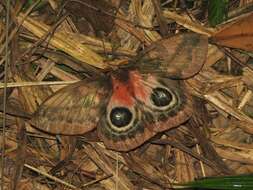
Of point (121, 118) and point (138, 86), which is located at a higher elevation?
point (138, 86)

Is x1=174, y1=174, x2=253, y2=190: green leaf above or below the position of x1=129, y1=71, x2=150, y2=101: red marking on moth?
below

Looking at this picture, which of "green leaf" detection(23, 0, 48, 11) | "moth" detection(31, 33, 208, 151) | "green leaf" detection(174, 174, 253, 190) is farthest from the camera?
"green leaf" detection(23, 0, 48, 11)

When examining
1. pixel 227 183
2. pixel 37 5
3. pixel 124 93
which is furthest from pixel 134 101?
pixel 37 5

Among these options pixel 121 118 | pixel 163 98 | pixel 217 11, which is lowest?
pixel 121 118

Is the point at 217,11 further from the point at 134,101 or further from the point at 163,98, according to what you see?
the point at 134,101

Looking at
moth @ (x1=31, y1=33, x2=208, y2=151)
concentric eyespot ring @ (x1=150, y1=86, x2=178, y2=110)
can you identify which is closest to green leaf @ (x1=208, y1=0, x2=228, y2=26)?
moth @ (x1=31, y1=33, x2=208, y2=151)

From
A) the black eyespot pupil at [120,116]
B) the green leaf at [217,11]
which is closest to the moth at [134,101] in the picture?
the black eyespot pupil at [120,116]

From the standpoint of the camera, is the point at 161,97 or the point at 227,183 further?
the point at 161,97

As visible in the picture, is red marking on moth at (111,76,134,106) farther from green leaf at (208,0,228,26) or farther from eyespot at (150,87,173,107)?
green leaf at (208,0,228,26)

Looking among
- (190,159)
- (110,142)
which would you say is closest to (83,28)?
(110,142)
